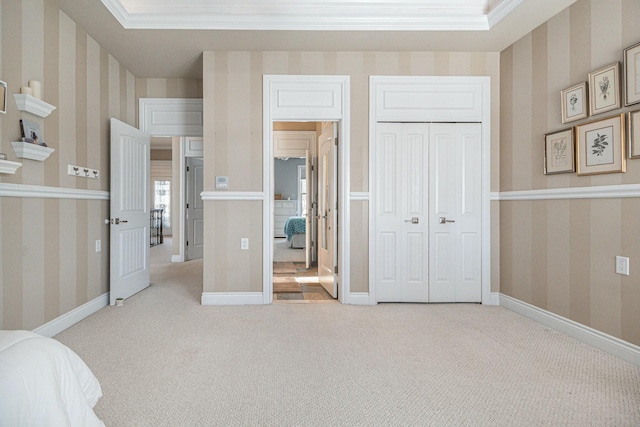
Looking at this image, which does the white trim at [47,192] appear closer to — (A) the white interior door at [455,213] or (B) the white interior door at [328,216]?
(B) the white interior door at [328,216]

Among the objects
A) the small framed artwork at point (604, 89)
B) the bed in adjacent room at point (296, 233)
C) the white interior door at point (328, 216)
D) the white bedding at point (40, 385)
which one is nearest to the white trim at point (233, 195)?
the white interior door at point (328, 216)

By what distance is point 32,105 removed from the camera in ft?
7.91

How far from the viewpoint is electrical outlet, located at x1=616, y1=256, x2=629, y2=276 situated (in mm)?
2323

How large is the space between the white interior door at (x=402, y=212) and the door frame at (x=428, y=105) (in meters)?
0.07

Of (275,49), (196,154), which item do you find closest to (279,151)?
(196,154)

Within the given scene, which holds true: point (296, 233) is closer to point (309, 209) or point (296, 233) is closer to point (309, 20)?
point (309, 209)

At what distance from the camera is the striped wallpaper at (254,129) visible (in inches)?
141

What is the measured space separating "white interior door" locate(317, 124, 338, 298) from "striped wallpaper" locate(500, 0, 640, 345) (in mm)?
1793

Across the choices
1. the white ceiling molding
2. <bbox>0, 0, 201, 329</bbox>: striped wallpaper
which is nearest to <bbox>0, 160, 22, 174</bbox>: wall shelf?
<bbox>0, 0, 201, 329</bbox>: striped wallpaper

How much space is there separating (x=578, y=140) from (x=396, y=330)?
210 cm

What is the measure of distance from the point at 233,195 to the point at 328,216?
3.77ft

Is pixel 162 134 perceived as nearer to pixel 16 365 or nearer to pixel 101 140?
pixel 101 140

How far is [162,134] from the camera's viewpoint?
14.4 ft

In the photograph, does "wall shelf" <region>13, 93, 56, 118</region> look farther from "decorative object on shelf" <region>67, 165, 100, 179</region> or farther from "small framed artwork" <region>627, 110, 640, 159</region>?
"small framed artwork" <region>627, 110, 640, 159</region>
